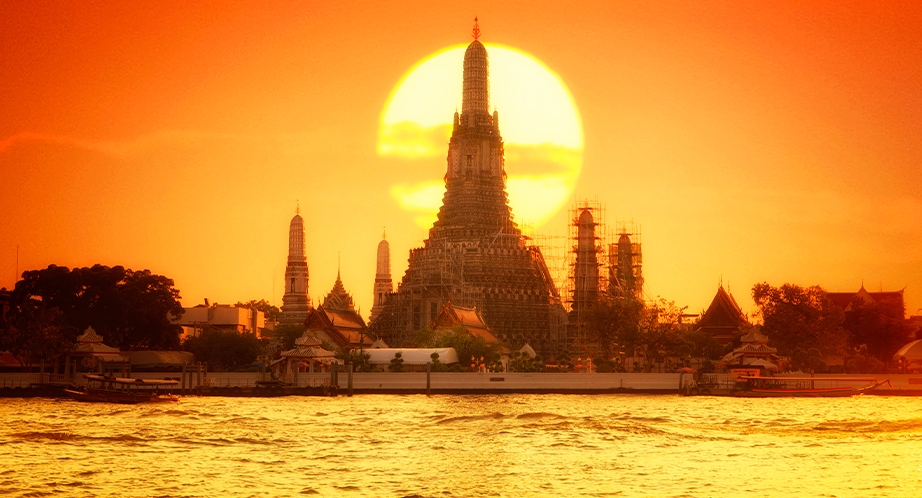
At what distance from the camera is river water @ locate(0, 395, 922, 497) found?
1592 inches

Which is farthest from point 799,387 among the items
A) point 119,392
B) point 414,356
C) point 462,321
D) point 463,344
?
point 119,392

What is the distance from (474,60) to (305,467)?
8174cm

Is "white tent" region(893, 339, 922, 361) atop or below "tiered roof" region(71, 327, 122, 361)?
atop

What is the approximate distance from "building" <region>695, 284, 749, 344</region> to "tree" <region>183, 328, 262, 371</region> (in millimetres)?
43393

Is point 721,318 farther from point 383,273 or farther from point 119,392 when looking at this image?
point 119,392

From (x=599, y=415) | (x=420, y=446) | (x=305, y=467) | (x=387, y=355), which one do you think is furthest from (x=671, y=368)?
(x=305, y=467)

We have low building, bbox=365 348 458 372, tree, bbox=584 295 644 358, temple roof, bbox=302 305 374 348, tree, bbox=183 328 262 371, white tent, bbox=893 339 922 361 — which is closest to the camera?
low building, bbox=365 348 458 372

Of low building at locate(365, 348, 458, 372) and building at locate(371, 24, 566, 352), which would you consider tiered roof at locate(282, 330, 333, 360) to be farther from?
building at locate(371, 24, 566, 352)

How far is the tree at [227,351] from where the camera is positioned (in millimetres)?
96938

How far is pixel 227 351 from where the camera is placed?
318 feet

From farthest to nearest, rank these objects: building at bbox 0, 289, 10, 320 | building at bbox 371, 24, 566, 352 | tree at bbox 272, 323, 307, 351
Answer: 1. building at bbox 371, 24, 566, 352
2. tree at bbox 272, 323, 307, 351
3. building at bbox 0, 289, 10, 320

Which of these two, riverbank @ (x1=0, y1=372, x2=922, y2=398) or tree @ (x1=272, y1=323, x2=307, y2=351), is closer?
riverbank @ (x1=0, y1=372, x2=922, y2=398)

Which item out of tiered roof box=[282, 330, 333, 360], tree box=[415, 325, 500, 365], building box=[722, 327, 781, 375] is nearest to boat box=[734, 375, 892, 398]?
building box=[722, 327, 781, 375]

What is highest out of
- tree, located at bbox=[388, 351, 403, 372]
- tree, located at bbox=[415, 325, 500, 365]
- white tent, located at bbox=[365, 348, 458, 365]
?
tree, located at bbox=[415, 325, 500, 365]
